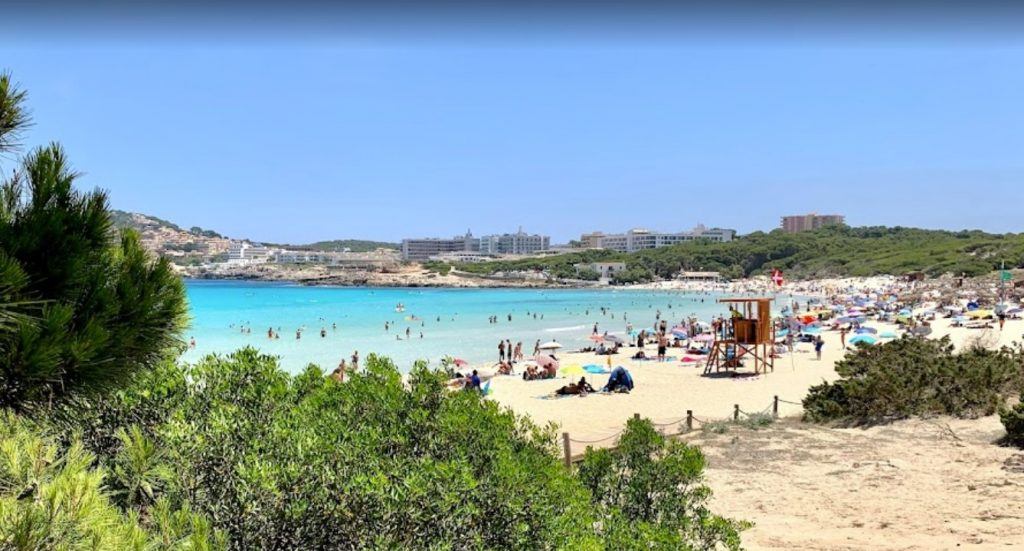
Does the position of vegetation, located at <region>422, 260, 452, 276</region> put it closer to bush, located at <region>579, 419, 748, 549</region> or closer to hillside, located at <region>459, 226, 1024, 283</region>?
hillside, located at <region>459, 226, 1024, 283</region>

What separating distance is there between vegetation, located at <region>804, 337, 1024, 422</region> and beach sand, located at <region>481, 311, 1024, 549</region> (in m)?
0.54

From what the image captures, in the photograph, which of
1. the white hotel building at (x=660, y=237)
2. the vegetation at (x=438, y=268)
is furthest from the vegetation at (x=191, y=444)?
the white hotel building at (x=660, y=237)

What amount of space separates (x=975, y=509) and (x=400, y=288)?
10568 cm

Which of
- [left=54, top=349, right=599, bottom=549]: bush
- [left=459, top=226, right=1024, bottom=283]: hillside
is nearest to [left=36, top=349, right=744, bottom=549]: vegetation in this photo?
[left=54, top=349, right=599, bottom=549]: bush

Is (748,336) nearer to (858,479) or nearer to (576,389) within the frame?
(576,389)

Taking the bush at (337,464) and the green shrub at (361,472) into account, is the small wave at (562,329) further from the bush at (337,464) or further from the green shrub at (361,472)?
the green shrub at (361,472)

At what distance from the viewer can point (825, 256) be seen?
105 m

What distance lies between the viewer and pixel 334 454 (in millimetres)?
3846

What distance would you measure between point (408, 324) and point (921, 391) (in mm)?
39617

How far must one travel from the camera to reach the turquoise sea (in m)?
35.1

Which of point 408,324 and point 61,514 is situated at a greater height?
point 61,514

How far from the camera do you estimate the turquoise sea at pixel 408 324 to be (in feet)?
115

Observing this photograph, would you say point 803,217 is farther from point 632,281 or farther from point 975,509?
point 975,509

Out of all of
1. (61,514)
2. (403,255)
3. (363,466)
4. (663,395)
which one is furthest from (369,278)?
(61,514)
